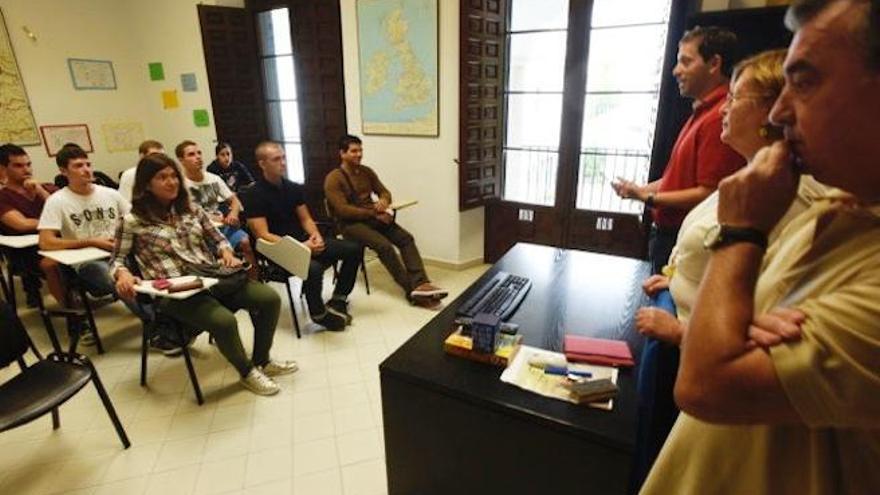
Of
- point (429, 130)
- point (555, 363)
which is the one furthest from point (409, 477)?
point (429, 130)

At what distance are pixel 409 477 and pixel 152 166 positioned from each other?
5.89 ft

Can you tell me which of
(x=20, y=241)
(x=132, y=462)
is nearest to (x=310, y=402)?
(x=132, y=462)

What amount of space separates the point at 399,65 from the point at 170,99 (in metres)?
3.05

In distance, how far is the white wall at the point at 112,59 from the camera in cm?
427

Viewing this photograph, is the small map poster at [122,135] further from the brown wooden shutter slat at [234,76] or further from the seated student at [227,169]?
the seated student at [227,169]

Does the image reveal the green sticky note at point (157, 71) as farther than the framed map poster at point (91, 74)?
Yes

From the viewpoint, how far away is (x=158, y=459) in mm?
1809

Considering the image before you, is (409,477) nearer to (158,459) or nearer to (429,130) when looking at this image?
(158,459)

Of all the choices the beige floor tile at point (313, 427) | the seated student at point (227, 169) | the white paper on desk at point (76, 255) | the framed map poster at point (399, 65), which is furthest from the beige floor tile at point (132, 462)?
the framed map poster at point (399, 65)

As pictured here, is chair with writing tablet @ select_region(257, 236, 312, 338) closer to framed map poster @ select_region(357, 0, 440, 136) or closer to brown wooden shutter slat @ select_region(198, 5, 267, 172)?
framed map poster @ select_region(357, 0, 440, 136)

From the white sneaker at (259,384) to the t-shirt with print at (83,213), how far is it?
1.18 meters

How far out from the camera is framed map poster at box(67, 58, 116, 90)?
453cm

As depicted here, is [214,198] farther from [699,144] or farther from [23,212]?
[699,144]

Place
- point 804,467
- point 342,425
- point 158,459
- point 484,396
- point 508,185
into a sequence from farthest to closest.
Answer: point 508,185 → point 342,425 → point 158,459 → point 484,396 → point 804,467
